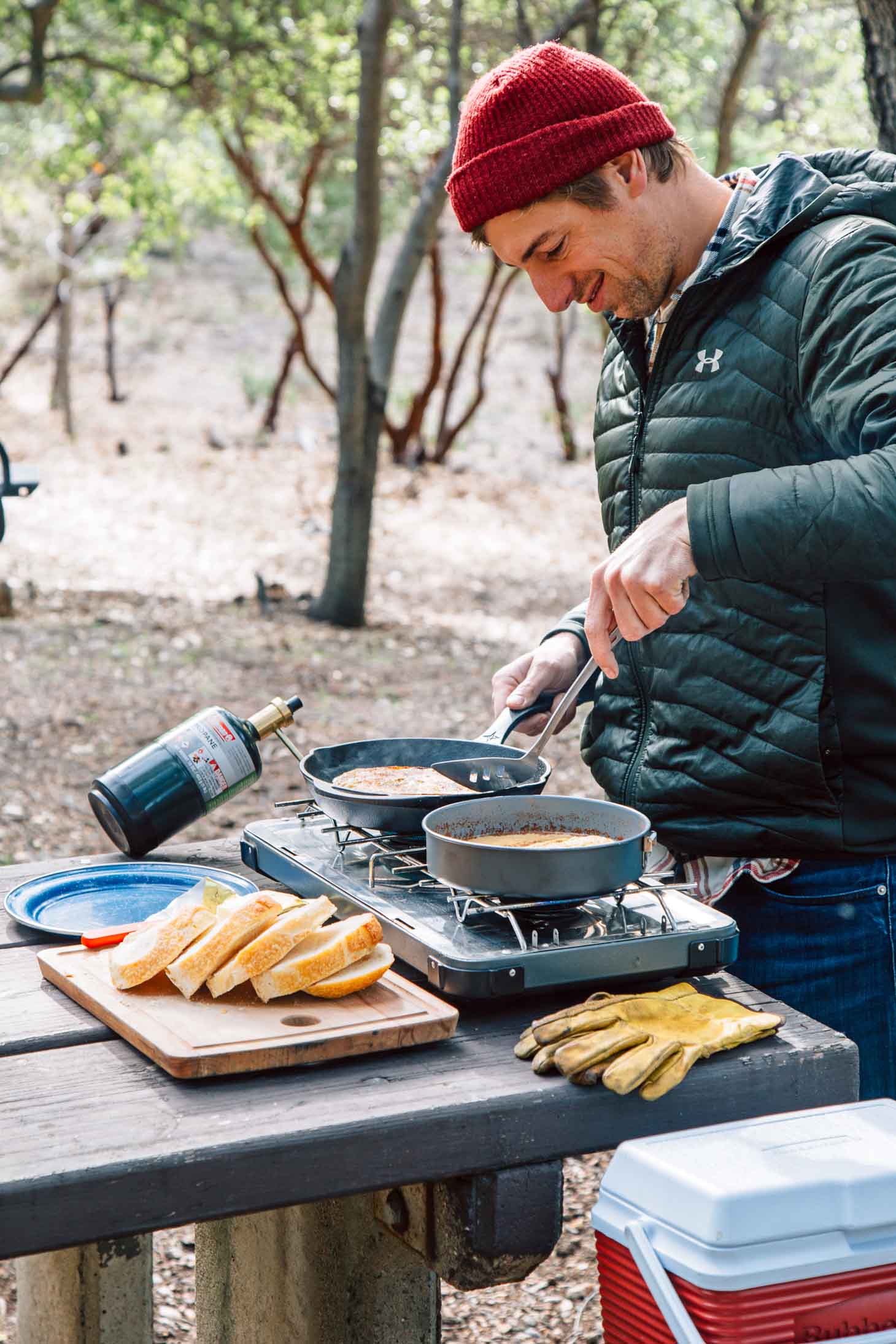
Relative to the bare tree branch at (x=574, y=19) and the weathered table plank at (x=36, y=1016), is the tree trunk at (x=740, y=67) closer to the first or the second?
the bare tree branch at (x=574, y=19)

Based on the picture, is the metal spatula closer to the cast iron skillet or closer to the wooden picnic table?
the cast iron skillet

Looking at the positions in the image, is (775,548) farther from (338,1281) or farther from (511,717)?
(338,1281)

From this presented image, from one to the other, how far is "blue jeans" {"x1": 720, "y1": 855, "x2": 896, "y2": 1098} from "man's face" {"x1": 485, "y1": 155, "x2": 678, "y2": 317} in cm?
90

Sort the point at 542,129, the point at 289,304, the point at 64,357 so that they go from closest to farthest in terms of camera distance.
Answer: the point at 542,129 < the point at 289,304 < the point at 64,357

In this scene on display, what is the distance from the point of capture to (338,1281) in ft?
6.61

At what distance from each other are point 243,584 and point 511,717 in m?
8.75

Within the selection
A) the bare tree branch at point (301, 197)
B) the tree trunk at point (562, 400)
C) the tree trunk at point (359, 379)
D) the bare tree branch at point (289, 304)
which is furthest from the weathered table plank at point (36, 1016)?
the tree trunk at point (562, 400)

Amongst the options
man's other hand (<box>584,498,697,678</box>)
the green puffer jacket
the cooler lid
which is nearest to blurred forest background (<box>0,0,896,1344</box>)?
the green puffer jacket

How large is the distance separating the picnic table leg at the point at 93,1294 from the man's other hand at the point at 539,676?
106cm

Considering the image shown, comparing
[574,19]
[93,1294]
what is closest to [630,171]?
[93,1294]

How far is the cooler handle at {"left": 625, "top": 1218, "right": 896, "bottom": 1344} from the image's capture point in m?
1.34

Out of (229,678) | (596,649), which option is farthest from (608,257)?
(229,678)

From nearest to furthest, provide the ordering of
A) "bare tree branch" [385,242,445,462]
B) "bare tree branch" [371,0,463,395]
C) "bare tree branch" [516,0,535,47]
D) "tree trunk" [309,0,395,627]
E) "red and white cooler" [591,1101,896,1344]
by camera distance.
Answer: "red and white cooler" [591,1101,896,1344] < "tree trunk" [309,0,395,627] < "bare tree branch" [371,0,463,395] < "bare tree branch" [516,0,535,47] < "bare tree branch" [385,242,445,462]

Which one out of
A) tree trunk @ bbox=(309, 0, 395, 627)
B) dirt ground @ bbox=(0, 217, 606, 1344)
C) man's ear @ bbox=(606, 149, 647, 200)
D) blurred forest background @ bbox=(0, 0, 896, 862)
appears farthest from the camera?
tree trunk @ bbox=(309, 0, 395, 627)
